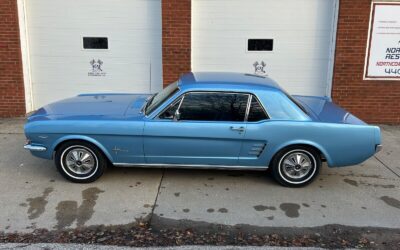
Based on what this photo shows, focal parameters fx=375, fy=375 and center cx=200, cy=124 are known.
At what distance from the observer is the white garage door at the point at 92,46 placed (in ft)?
25.2

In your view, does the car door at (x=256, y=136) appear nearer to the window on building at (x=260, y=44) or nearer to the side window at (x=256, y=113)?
the side window at (x=256, y=113)

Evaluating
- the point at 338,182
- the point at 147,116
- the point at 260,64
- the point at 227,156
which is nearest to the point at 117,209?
the point at 147,116

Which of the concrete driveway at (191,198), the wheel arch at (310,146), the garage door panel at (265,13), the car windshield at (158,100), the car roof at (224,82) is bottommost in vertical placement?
the concrete driveway at (191,198)

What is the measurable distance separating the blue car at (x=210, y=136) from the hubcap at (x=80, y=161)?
12mm

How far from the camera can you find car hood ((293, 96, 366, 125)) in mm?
4676

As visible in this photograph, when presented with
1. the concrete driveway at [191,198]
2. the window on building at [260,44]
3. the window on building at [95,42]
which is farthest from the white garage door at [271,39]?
the concrete driveway at [191,198]

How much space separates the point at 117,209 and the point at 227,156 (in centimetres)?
145

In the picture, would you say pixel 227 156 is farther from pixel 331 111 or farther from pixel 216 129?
pixel 331 111

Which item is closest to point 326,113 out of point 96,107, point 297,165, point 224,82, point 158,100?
point 297,165

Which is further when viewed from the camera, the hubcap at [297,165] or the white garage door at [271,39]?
the white garage door at [271,39]

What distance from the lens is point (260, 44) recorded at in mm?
7797

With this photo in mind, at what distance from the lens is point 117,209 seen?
416cm

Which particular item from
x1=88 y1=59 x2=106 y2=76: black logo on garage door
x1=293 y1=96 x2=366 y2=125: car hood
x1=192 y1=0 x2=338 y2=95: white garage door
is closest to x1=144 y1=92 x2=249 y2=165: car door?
x1=293 y1=96 x2=366 y2=125: car hood

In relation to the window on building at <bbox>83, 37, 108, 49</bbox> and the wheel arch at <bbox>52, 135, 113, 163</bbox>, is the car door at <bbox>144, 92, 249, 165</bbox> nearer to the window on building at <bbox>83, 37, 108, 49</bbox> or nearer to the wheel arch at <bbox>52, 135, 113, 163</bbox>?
the wheel arch at <bbox>52, 135, 113, 163</bbox>
